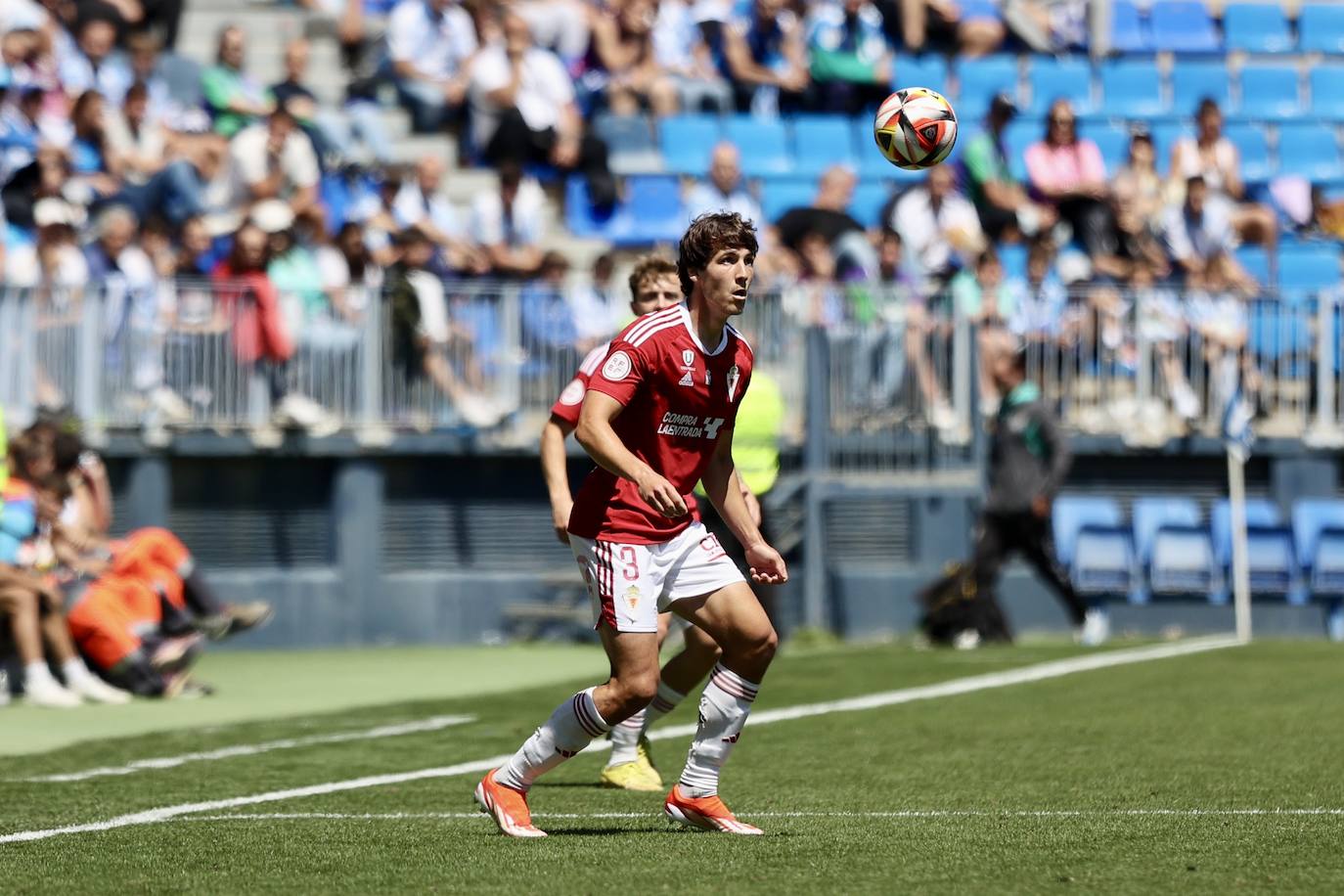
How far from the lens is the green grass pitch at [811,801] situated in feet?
22.9

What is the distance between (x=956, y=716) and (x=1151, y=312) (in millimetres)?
7684

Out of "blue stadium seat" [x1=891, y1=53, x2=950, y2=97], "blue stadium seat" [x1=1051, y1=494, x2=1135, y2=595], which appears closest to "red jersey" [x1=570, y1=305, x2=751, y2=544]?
"blue stadium seat" [x1=1051, y1=494, x2=1135, y2=595]

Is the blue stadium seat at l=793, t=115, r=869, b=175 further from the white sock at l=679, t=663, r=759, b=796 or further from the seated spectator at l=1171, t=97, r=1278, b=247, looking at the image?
the white sock at l=679, t=663, r=759, b=796

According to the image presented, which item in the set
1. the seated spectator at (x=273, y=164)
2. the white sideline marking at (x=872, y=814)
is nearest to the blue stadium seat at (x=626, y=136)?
the seated spectator at (x=273, y=164)

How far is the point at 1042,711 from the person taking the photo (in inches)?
504

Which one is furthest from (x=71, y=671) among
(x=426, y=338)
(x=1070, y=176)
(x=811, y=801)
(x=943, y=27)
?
(x=943, y=27)

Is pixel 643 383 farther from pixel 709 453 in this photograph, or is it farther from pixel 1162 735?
pixel 1162 735

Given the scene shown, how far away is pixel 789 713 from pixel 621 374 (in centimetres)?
556

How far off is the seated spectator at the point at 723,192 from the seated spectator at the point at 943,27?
3108 millimetres

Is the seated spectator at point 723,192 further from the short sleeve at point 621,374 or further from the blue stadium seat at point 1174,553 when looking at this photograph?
the short sleeve at point 621,374

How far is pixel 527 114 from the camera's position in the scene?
21.9 meters

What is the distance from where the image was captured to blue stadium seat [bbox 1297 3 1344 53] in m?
25.9

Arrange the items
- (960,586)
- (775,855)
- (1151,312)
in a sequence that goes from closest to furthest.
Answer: (775,855) → (960,586) → (1151,312)

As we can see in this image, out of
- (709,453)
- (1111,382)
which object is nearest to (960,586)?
(1111,382)
